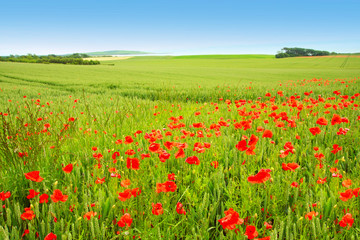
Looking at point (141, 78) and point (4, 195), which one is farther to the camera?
point (141, 78)

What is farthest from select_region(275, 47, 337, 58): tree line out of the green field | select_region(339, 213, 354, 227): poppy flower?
select_region(339, 213, 354, 227): poppy flower

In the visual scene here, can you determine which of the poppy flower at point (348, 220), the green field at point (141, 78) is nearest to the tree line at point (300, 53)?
the green field at point (141, 78)

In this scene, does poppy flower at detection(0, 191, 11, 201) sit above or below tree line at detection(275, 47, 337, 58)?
below

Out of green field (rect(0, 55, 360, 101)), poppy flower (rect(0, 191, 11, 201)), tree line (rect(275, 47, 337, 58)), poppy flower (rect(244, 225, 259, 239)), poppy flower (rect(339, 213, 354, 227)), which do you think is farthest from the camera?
tree line (rect(275, 47, 337, 58))

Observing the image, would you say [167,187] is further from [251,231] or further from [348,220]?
[348,220]

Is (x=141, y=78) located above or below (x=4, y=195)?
below

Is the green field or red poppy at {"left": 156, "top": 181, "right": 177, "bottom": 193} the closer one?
red poppy at {"left": 156, "top": 181, "right": 177, "bottom": 193}

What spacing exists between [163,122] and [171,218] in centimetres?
295

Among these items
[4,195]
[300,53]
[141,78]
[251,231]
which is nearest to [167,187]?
[251,231]

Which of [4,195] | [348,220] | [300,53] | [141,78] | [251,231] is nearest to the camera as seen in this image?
[251,231]

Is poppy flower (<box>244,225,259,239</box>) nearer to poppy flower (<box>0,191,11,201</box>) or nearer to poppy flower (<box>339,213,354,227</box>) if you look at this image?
poppy flower (<box>339,213,354,227</box>)

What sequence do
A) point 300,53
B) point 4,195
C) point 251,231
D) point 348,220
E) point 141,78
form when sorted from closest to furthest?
point 251,231, point 348,220, point 4,195, point 141,78, point 300,53

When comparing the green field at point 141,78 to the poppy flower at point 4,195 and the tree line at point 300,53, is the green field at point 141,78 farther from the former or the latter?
the tree line at point 300,53

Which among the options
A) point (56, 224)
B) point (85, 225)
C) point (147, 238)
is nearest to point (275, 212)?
point (147, 238)
